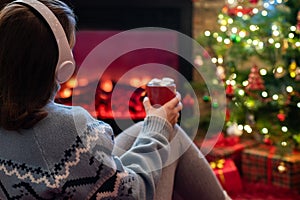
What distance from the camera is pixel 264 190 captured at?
2.71 meters

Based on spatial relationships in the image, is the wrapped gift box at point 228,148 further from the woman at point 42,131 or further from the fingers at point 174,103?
the woman at point 42,131

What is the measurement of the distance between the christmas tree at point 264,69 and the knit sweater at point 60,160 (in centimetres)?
181

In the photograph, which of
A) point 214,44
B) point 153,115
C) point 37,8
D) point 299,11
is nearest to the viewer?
point 37,8

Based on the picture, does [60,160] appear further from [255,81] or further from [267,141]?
[267,141]

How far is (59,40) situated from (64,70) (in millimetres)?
63

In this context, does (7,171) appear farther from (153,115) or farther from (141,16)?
(141,16)

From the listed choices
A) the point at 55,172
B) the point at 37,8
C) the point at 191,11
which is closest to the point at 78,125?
the point at 55,172

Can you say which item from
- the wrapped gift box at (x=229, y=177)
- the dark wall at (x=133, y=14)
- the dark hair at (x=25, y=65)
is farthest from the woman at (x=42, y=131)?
the dark wall at (x=133, y=14)

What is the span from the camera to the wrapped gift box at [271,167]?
267 cm

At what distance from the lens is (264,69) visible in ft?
8.89

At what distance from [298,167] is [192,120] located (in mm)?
659

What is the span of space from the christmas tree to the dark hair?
74.3 inches

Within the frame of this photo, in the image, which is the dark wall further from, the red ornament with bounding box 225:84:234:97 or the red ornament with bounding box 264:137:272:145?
the red ornament with bounding box 264:137:272:145

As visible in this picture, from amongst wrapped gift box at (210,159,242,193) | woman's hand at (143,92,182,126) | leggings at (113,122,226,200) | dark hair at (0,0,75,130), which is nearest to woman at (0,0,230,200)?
dark hair at (0,0,75,130)
